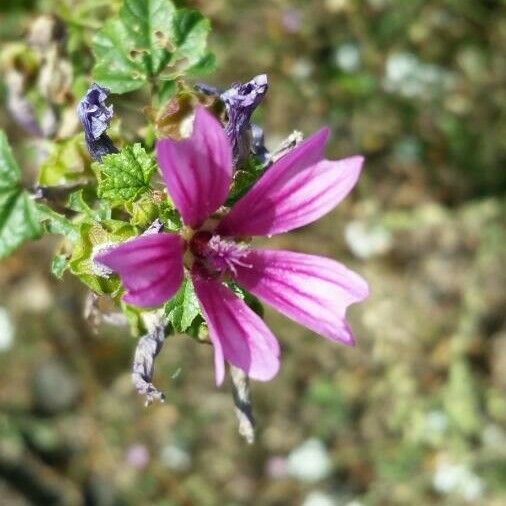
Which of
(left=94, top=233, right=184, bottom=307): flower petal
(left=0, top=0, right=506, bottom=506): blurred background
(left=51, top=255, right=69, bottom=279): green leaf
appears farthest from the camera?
(left=0, top=0, right=506, bottom=506): blurred background

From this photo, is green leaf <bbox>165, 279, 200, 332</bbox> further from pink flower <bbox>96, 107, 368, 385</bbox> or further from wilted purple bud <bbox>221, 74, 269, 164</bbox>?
wilted purple bud <bbox>221, 74, 269, 164</bbox>

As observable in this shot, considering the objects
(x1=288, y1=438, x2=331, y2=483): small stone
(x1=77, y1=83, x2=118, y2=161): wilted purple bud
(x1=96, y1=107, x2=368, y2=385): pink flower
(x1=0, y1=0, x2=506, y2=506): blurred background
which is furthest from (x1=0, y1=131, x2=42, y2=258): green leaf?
(x1=288, y1=438, x2=331, y2=483): small stone

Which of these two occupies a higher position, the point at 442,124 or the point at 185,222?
the point at 185,222

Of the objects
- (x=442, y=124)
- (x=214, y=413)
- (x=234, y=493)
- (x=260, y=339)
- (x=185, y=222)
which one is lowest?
(x=234, y=493)

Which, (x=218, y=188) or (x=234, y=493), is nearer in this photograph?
(x=218, y=188)

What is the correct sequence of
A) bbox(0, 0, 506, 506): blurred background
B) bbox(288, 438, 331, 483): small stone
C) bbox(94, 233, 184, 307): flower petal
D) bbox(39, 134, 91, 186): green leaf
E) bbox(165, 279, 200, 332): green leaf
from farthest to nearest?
bbox(288, 438, 331, 483): small stone < bbox(0, 0, 506, 506): blurred background < bbox(39, 134, 91, 186): green leaf < bbox(165, 279, 200, 332): green leaf < bbox(94, 233, 184, 307): flower petal

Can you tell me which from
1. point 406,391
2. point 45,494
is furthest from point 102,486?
point 406,391

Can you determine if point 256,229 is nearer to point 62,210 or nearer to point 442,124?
point 62,210

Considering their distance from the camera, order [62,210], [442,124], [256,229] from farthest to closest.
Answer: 1. [442,124]
2. [62,210]
3. [256,229]
